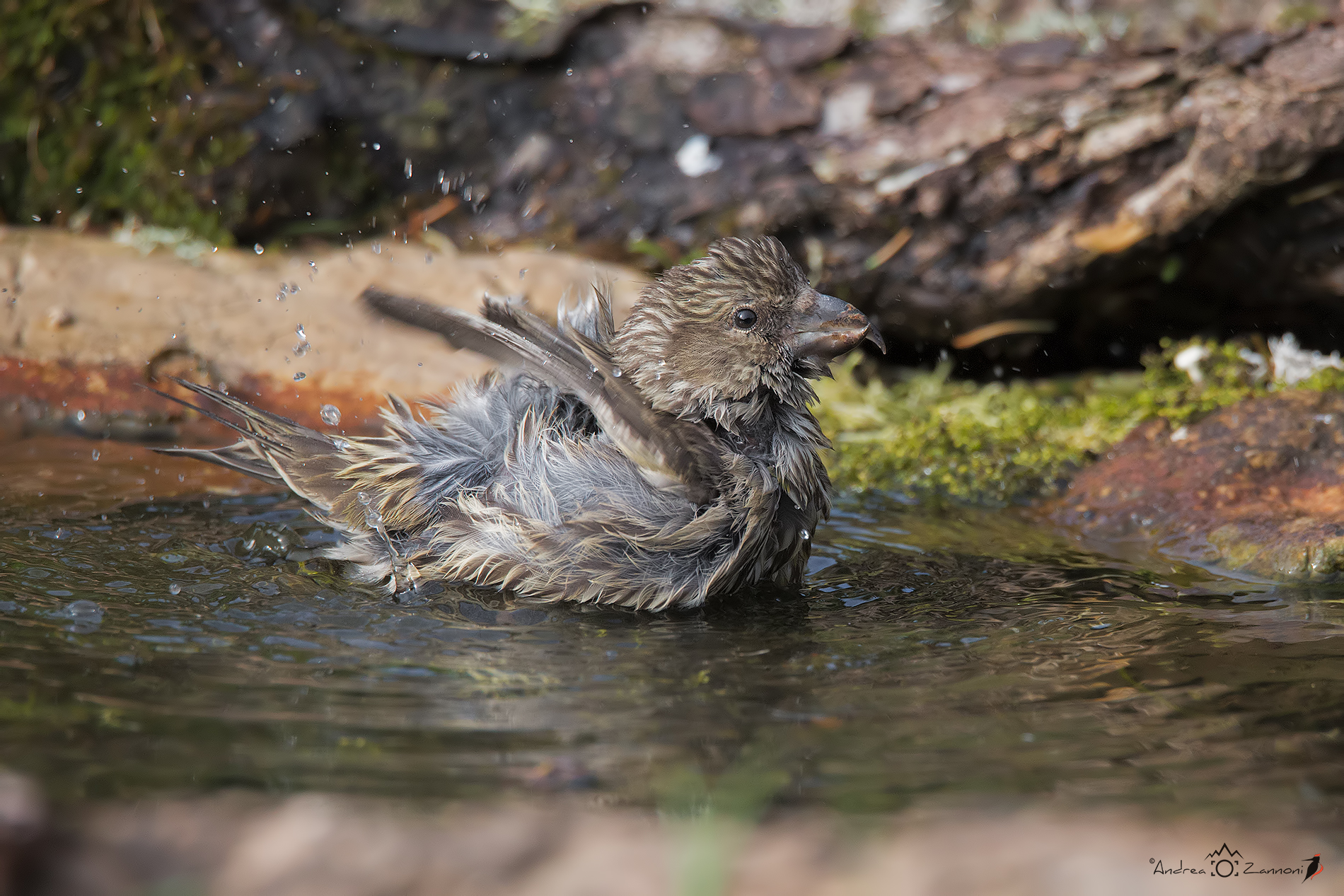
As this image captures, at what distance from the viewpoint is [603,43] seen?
256 inches

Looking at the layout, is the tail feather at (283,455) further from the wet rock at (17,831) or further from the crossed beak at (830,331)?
the wet rock at (17,831)

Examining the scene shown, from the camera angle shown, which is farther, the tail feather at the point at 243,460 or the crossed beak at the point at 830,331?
the tail feather at the point at 243,460

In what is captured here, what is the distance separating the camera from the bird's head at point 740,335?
3.88m

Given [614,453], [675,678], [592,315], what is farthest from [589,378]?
[675,678]

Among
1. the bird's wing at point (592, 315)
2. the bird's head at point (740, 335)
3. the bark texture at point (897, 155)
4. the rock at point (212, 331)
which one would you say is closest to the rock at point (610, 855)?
the bird's head at point (740, 335)

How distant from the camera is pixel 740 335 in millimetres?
3889

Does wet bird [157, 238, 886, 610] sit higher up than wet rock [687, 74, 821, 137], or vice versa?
wet rock [687, 74, 821, 137]

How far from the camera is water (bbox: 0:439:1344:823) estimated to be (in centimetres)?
244

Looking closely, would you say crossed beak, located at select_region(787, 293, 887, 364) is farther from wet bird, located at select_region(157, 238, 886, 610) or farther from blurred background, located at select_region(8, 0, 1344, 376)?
blurred background, located at select_region(8, 0, 1344, 376)

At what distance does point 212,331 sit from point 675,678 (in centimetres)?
345

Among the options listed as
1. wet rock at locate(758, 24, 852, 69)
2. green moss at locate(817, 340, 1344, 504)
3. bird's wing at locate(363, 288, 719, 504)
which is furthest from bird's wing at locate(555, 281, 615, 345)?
wet rock at locate(758, 24, 852, 69)

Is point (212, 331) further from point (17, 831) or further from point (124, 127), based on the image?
point (17, 831)
